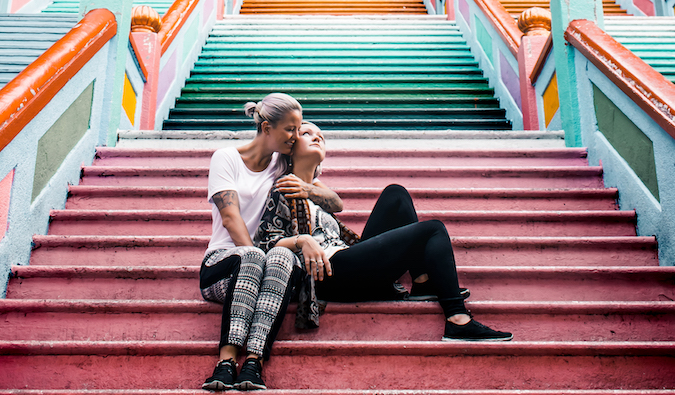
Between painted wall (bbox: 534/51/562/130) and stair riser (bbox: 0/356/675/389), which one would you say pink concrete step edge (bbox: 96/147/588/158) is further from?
stair riser (bbox: 0/356/675/389)

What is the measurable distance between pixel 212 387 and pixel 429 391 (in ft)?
2.33

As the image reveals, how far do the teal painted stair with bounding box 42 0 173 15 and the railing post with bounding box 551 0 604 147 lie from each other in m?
5.55

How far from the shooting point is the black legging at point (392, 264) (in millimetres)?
1922

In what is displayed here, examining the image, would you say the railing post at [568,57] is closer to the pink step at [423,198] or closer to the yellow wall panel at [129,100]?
the pink step at [423,198]

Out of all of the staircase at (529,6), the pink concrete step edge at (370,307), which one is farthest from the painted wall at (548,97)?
the staircase at (529,6)

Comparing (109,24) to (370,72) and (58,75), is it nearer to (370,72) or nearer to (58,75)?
(58,75)

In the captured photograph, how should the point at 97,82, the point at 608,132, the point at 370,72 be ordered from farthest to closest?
the point at 370,72 → the point at 97,82 → the point at 608,132

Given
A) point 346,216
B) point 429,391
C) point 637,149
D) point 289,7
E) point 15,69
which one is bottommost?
point 429,391

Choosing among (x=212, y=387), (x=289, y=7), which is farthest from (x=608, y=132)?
(x=289, y=7)

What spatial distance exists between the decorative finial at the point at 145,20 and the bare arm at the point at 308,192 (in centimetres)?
284

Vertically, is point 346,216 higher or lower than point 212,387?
higher

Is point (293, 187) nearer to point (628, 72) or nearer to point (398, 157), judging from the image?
point (398, 157)

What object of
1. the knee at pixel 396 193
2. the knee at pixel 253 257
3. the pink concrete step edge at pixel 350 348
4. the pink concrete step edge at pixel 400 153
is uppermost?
the pink concrete step edge at pixel 400 153

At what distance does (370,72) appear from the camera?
543 cm
